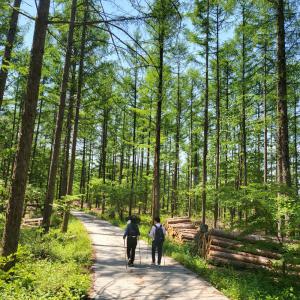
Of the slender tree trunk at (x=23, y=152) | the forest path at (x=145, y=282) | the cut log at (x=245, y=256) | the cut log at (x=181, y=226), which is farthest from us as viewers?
the cut log at (x=181, y=226)

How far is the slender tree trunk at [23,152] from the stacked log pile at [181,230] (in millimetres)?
11461

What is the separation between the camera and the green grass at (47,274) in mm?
5903

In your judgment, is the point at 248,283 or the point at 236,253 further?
the point at 236,253

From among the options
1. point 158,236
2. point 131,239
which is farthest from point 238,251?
point 131,239

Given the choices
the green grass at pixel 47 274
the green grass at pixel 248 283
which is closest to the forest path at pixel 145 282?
the green grass at pixel 248 283

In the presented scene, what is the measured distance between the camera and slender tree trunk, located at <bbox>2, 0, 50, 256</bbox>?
694 centimetres

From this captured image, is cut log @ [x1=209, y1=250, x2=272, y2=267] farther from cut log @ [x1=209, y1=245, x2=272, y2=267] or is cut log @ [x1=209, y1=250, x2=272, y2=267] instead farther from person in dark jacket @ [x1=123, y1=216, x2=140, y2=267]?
person in dark jacket @ [x1=123, y1=216, x2=140, y2=267]

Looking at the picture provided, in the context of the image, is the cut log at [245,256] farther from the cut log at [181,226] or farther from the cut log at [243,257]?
the cut log at [181,226]

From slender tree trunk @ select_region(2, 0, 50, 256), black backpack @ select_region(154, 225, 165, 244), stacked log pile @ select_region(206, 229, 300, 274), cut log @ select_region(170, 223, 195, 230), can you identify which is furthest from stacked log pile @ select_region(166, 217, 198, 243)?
slender tree trunk @ select_region(2, 0, 50, 256)

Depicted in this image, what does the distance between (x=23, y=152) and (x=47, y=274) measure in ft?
9.72

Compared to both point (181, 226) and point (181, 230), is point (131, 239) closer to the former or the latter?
point (181, 230)

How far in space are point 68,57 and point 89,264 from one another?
829cm

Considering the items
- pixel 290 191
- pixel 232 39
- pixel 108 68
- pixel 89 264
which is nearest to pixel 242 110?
pixel 232 39

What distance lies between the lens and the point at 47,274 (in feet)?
25.3
